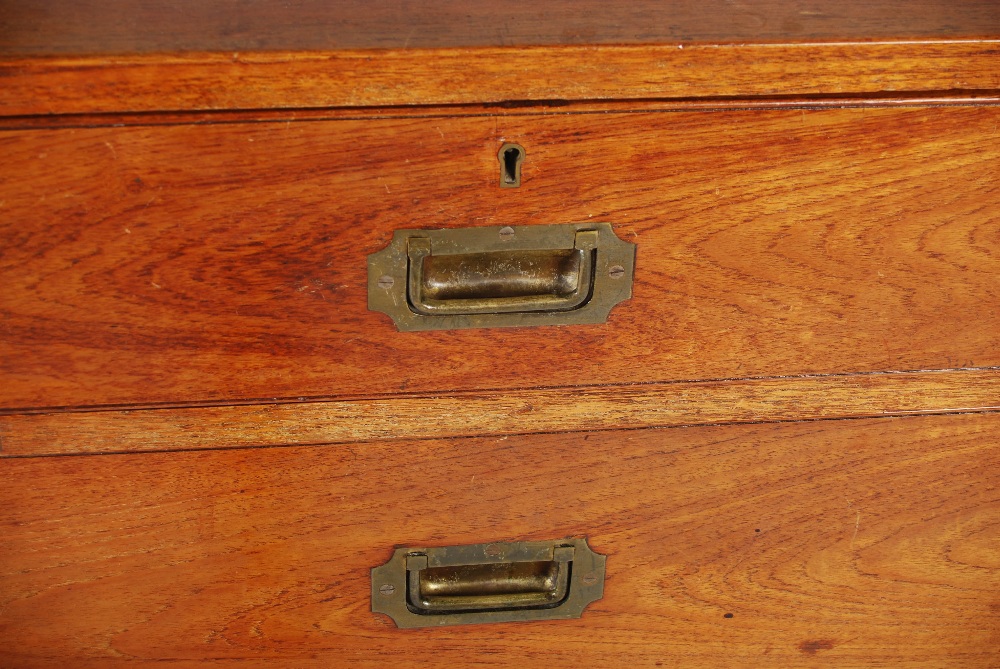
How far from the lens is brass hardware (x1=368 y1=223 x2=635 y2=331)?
67cm

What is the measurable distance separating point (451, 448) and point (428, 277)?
0.13m

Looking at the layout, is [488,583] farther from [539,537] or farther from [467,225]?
[467,225]

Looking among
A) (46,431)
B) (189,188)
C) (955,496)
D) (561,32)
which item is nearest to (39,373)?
(46,431)

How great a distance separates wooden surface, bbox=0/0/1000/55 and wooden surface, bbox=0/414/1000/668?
275 millimetres

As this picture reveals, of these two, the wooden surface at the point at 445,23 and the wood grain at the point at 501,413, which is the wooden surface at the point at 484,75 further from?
the wood grain at the point at 501,413

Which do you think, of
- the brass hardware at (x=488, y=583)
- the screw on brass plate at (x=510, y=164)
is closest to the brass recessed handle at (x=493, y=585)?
the brass hardware at (x=488, y=583)

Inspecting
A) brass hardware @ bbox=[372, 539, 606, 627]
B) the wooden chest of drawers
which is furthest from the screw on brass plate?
brass hardware @ bbox=[372, 539, 606, 627]

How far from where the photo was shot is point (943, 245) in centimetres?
71

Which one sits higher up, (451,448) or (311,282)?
(311,282)

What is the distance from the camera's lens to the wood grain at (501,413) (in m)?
0.71

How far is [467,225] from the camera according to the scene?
67 centimetres

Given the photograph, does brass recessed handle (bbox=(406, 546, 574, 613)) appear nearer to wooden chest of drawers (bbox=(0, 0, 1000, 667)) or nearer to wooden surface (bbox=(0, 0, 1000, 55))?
wooden chest of drawers (bbox=(0, 0, 1000, 667))

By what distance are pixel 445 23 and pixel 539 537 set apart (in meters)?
0.37

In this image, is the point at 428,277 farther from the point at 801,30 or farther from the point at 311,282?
the point at 801,30
